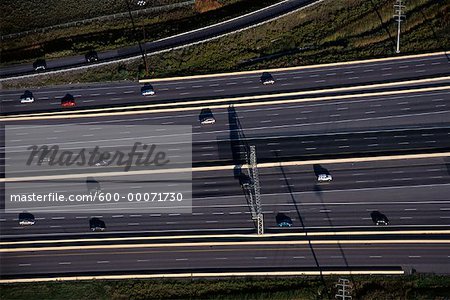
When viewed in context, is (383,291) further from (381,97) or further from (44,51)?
(44,51)

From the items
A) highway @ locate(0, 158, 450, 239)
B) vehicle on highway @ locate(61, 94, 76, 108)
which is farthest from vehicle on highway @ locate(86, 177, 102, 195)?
vehicle on highway @ locate(61, 94, 76, 108)

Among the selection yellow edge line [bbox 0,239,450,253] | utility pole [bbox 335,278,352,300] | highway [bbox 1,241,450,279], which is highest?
yellow edge line [bbox 0,239,450,253]

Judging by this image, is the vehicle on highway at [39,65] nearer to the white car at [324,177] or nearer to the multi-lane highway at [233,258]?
the multi-lane highway at [233,258]

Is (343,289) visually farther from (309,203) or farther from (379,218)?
(309,203)

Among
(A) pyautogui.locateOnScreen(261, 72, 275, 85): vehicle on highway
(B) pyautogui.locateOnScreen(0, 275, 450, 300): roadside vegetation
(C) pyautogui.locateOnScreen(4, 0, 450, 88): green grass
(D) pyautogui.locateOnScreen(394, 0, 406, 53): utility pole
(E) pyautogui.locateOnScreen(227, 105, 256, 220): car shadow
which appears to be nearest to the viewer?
(B) pyautogui.locateOnScreen(0, 275, 450, 300): roadside vegetation

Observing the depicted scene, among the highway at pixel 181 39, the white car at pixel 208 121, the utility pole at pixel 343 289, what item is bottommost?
the utility pole at pixel 343 289

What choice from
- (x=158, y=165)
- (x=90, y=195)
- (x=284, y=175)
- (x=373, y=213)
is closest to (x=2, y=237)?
(x=90, y=195)

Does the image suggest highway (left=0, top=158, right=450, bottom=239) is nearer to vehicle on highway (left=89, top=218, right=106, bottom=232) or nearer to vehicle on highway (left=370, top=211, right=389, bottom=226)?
vehicle on highway (left=370, top=211, right=389, bottom=226)

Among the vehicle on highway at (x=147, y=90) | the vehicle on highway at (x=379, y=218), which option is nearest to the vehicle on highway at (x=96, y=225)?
the vehicle on highway at (x=147, y=90)
